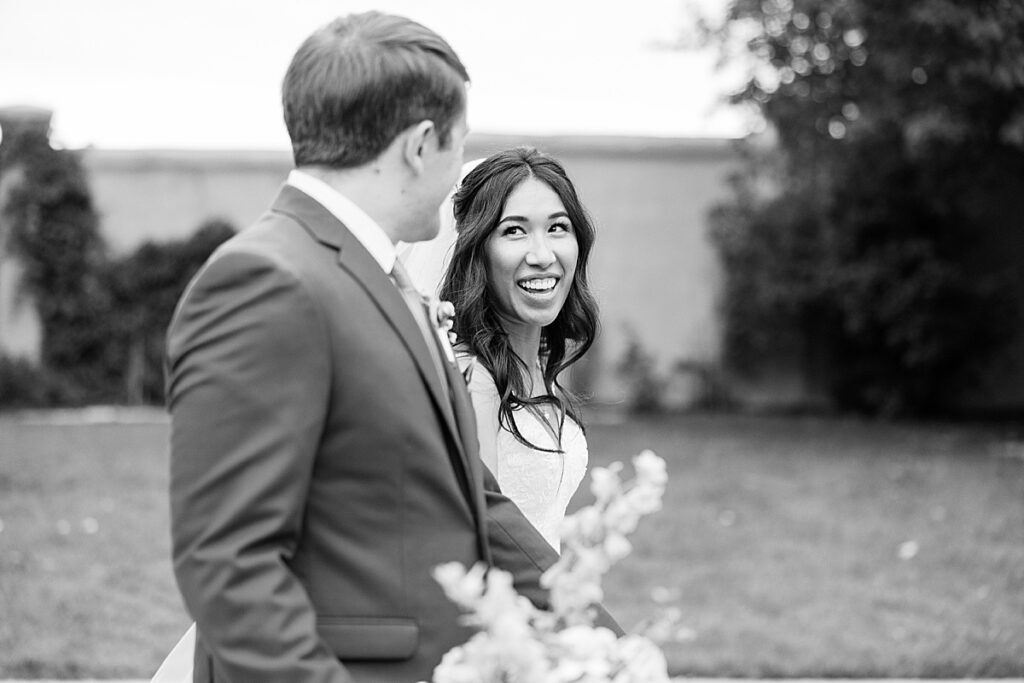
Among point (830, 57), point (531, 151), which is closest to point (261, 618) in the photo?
point (531, 151)

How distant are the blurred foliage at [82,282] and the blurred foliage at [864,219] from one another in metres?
6.78

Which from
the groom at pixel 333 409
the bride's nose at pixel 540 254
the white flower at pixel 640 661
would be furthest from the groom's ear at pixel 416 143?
the bride's nose at pixel 540 254

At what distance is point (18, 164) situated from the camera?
603 inches

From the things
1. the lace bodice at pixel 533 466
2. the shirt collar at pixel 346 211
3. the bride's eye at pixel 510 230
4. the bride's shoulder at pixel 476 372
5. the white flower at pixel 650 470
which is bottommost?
the lace bodice at pixel 533 466

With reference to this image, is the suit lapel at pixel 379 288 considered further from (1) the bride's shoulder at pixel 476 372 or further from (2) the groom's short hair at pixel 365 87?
(1) the bride's shoulder at pixel 476 372

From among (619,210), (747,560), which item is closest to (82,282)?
(619,210)

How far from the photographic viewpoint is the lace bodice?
3.04 metres

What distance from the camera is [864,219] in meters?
14.8

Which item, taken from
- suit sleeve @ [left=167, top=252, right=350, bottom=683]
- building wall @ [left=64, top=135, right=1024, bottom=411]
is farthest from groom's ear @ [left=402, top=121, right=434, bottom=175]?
building wall @ [left=64, top=135, right=1024, bottom=411]

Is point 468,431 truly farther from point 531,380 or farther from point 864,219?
point 864,219

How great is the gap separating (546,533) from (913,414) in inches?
514

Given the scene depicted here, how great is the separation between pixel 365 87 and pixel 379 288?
28cm

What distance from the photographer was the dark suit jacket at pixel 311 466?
5.07 feet

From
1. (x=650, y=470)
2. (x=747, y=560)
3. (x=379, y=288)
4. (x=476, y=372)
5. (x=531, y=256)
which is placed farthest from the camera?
(x=747, y=560)
